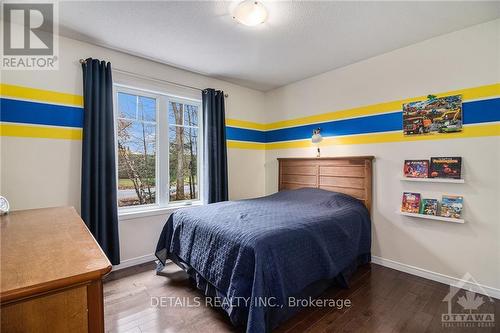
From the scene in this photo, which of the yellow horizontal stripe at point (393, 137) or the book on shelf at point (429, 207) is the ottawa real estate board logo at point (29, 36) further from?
the book on shelf at point (429, 207)

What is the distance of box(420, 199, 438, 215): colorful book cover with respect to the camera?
2396mm

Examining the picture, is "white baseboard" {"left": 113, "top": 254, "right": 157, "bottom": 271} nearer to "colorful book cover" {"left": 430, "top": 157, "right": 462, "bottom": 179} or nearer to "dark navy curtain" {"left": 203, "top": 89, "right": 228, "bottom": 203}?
"dark navy curtain" {"left": 203, "top": 89, "right": 228, "bottom": 203}

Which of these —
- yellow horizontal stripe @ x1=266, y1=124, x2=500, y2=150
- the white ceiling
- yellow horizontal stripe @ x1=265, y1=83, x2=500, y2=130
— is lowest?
yellow horizontal stripe @ x1=266, y1=124, x2=500, y2=150

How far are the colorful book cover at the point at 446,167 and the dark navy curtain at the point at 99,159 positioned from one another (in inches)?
136

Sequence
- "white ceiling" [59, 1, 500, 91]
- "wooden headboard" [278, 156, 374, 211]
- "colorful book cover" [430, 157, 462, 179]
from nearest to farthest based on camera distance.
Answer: "white ceiling" [59, 1, 500, 91], "colorful book cover" [430, 157, 462, 179], "wooden headboard" [278, 156, 374, 211]

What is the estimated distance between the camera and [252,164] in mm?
4168

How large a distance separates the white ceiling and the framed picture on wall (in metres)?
0.69

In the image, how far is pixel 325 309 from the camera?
198 cm

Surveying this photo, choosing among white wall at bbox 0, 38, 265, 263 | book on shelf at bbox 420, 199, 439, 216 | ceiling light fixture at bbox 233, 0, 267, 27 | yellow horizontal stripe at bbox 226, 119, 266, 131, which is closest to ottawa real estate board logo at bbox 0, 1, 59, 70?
white wall at bbox 0, 38, 265, 263

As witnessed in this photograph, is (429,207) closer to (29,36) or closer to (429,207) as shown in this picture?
(429,207)

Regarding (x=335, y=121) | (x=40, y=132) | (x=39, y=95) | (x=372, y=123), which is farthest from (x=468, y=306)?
(x=39, y=95)

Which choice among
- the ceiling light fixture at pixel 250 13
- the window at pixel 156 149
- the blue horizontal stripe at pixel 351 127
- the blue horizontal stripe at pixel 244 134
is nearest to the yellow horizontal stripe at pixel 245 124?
the blue horizontal stripe at pixel 244 134

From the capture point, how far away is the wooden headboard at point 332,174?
2.91 meters

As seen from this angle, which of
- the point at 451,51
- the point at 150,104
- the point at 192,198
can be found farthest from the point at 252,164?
the point at 451,51
